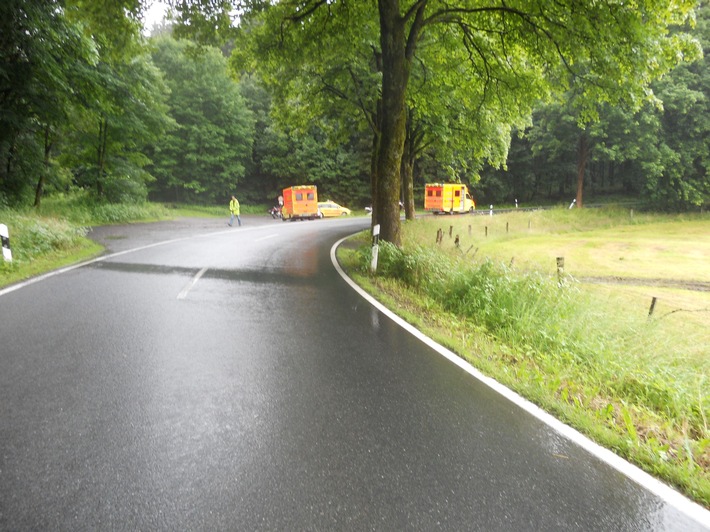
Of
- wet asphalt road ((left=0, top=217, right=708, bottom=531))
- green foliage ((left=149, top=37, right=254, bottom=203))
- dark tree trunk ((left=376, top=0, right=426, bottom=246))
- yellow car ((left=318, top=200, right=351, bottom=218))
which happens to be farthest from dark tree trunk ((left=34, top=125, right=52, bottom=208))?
yellow car ((left=318, top=200, right=351, bottom=218))

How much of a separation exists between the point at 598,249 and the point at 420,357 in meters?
18.8

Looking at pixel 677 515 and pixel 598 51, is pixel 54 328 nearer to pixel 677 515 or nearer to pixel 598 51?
pixel 677 515

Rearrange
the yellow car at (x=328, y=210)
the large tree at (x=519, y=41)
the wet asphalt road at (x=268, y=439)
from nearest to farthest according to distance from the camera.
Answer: the wet asphalt road at (x=268, y=439)
the large tree at (x=519, y=41)
the yellow car at (x=328, y=210)

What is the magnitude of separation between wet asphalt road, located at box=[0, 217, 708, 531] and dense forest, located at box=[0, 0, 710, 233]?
300 inches

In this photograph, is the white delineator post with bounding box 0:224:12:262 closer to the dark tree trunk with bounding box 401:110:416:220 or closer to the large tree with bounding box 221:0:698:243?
the large tree with bounding box 221:0:698:243

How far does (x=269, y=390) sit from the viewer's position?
4.02 meters

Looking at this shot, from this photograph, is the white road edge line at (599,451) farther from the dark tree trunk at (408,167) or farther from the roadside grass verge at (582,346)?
the dark tree trunk at (408,167)

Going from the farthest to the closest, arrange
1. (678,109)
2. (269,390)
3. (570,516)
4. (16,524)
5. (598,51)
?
(678,109) → (598,51) → (269,390) → (570,516) → (16,524)

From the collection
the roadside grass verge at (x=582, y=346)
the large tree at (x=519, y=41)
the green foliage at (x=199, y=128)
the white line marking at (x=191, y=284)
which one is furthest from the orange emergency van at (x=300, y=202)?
the white line marking at (x=191, y=284)

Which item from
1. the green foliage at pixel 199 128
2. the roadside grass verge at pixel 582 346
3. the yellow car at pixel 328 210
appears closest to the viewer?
the roadside grass verge at pixel 582 346

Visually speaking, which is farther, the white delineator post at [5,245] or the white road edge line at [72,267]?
the white delineator post at [5,245]

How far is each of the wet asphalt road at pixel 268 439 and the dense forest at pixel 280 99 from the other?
763cm

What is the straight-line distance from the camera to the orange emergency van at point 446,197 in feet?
117

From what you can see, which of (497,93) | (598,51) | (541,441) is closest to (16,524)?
(541,441)
